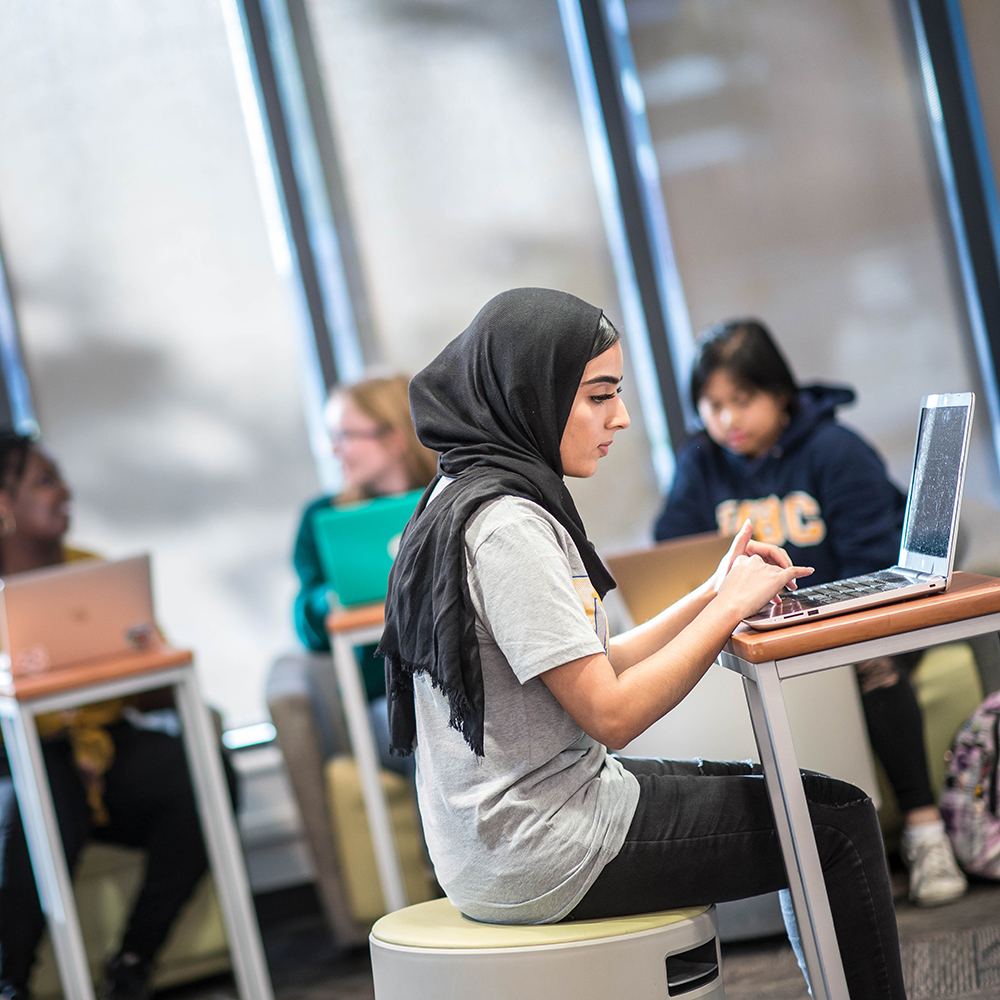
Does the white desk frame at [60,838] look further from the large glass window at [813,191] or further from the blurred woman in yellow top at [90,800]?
the large glass window at [813,191]

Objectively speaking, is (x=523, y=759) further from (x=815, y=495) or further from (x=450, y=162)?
(x=450, y=162)

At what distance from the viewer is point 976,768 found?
2439 millimetres

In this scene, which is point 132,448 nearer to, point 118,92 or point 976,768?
point 118,92

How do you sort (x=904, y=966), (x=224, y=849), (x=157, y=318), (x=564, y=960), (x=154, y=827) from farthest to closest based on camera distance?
(x=157, y=318), (x=154, y=827), (x=224, y=849), (x=904, y=966), (x=564, y=960)

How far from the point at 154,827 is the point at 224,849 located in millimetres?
303

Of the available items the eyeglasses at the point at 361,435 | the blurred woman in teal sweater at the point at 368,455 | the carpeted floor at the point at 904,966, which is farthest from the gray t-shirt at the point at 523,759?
the eyeglasses at the point at 361,435

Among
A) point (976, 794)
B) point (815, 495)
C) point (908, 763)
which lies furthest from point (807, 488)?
point (976, 794)

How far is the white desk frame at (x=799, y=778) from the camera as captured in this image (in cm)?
136

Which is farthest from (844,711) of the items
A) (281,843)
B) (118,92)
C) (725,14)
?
(118,92)

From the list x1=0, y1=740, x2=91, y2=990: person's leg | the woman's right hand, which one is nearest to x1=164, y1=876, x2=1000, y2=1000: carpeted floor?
x1=0, y1=740, x2=91, y2=990: person's leg

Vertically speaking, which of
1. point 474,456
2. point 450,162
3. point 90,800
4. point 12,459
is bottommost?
point 90,800

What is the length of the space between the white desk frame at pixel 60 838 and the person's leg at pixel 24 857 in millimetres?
32

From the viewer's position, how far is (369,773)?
101 inches

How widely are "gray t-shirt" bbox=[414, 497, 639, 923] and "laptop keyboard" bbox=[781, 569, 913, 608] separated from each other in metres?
0.31
